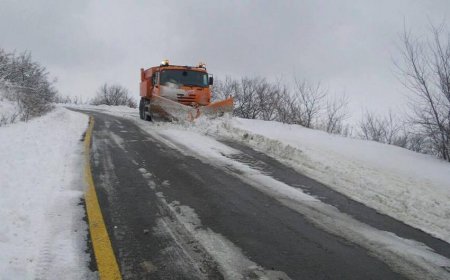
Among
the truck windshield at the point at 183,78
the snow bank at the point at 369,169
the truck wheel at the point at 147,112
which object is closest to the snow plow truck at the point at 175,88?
the truck windshield at the point at 183,78

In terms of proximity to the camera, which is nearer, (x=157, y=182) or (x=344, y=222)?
(x=344, y=222)

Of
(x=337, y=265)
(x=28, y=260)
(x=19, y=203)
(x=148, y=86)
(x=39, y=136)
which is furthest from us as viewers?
(x=148, y=86)

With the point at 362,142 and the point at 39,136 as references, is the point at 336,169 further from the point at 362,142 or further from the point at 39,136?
the point at 39,136

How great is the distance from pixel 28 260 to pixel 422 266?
11.3ft

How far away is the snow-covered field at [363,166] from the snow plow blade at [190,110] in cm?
57

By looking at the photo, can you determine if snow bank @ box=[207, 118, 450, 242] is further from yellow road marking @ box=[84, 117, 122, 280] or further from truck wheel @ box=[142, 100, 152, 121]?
truck wheel @ box=[142, 100, 152, 121]

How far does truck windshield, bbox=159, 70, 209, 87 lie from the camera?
18.4m

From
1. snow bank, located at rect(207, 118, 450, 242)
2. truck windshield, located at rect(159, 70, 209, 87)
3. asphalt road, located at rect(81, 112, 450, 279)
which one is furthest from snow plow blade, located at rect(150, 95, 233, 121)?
asphalt road, located at rect(81, 112, 450, 279)

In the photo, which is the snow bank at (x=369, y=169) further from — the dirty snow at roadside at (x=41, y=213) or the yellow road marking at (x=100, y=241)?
the dirty snow at roadside at (x=41, y=213)

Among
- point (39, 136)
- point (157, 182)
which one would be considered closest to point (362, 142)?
point (157, 182)

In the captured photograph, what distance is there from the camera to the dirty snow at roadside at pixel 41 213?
3555 mm

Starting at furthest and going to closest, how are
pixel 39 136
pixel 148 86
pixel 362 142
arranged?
pixel 148 86 → pixel 362 142 → pixel 39 136

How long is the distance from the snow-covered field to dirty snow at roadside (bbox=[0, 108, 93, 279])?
391 centimetres

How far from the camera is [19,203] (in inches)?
197
